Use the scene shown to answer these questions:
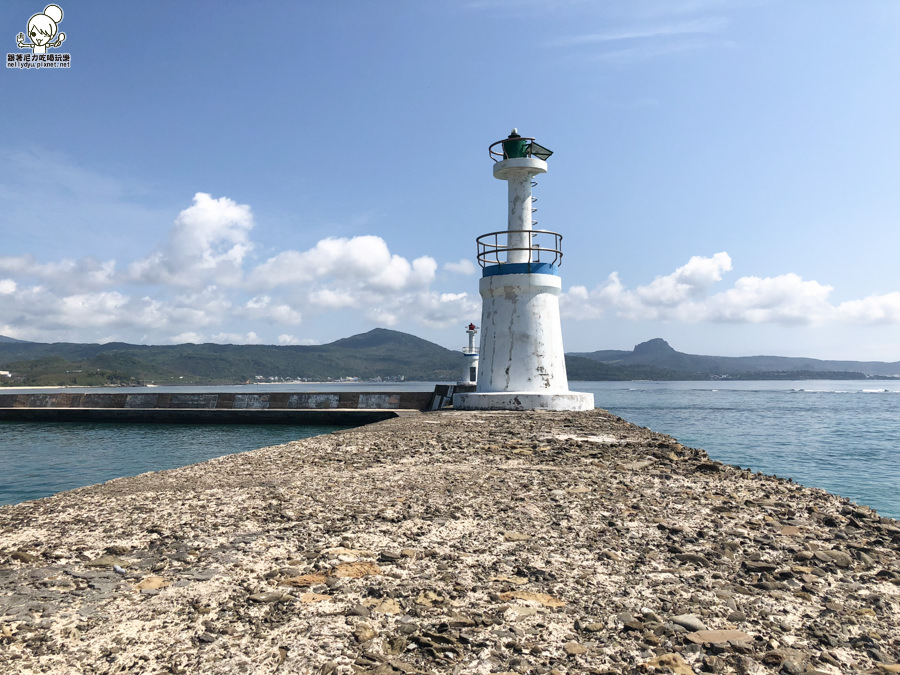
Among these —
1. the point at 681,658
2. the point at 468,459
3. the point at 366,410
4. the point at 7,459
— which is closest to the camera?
the point at 681,658

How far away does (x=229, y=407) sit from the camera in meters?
27.2

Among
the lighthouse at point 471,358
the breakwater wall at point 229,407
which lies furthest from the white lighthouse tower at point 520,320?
the lighthouse at point 471,358

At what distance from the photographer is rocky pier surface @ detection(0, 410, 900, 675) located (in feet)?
10.6

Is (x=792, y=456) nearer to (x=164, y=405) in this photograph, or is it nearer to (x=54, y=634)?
(x=54, y=634)

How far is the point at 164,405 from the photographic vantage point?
92.2 feet

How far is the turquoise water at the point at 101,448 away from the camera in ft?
44.5

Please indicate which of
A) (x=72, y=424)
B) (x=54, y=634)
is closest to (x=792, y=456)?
(x=54, y=634)

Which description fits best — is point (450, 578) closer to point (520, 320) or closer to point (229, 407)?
point (520, 320)

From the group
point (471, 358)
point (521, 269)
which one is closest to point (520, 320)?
point (521, 269)

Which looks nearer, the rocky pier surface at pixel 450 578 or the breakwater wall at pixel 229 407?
the rocky pier surface at pixel 450 578

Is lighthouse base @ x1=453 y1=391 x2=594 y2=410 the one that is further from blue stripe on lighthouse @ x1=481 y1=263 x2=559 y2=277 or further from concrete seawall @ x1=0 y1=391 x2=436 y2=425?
concrete seawall @ x1=0 y1=391 x2=436 y2=425

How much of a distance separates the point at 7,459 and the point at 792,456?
25.4 meters

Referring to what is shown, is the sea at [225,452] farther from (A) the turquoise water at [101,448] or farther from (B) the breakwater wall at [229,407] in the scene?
(B) the breakwater wall at [229,407]

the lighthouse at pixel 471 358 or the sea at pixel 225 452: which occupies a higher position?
the lighthouse at pixel 471 358
